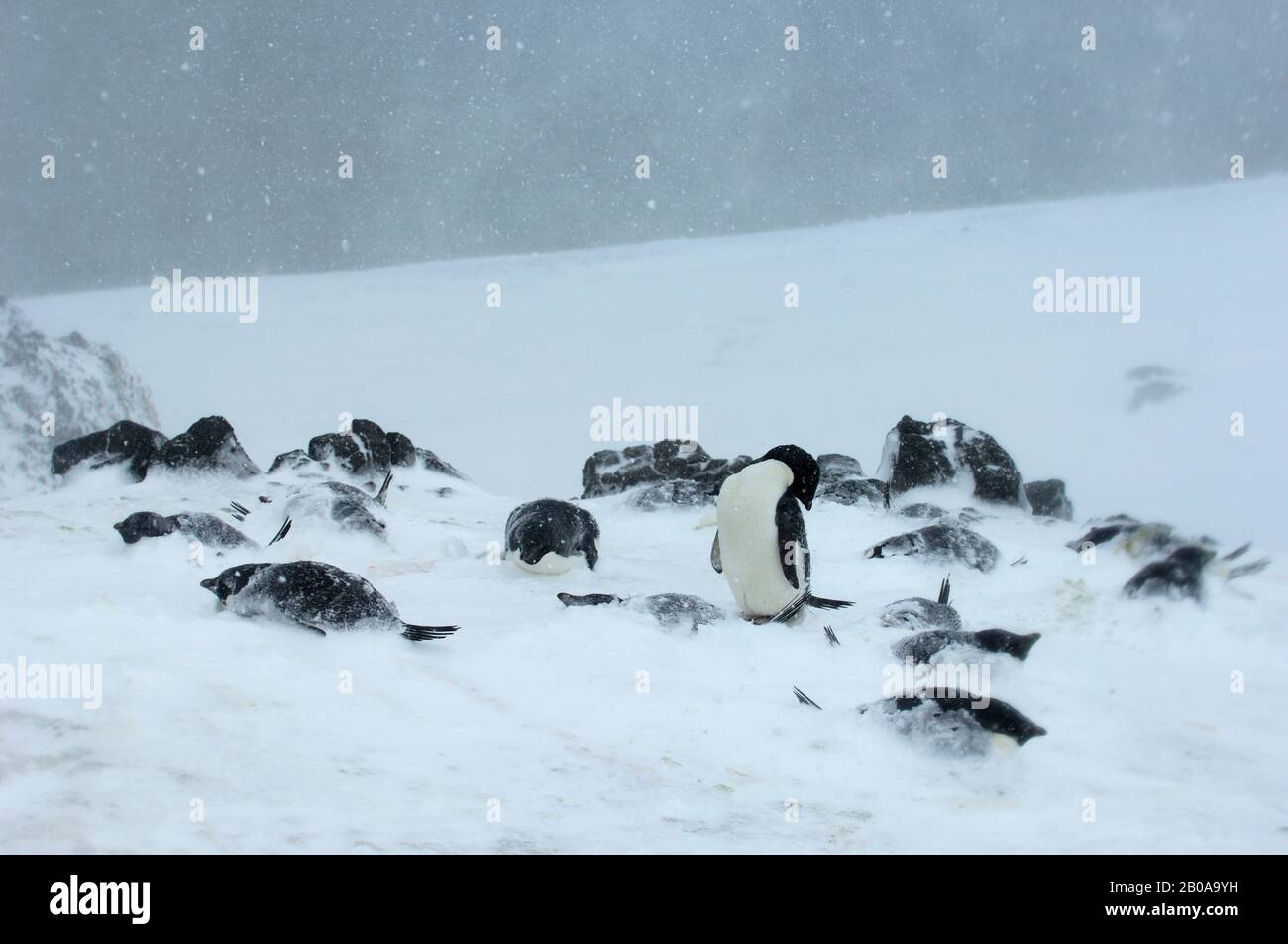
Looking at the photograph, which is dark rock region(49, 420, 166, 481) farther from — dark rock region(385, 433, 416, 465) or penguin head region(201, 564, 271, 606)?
penguin head region(201, 564, 271, 606)

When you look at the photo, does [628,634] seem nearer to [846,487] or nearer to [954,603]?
[954,603]

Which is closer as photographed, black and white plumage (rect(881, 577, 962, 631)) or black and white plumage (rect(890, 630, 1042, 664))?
black and white plumage (rect(890, 630, 1042, 664))

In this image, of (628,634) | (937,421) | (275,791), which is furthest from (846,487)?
(275,791)

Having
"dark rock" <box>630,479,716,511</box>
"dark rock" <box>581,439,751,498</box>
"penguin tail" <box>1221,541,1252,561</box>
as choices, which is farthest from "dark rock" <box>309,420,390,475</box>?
"penguin tail" <box>1221,541,1252,561</box>

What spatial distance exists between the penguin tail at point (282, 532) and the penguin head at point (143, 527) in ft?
2.23

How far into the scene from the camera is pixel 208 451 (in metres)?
7.66

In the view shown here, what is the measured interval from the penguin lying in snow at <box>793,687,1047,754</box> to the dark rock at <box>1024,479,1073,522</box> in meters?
5.84

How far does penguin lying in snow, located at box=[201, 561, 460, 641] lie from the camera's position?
158 inches

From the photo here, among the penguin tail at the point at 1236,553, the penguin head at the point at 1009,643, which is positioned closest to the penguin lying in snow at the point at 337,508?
the penguin head at the point at 1009,643

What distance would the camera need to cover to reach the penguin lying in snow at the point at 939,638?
4055 millimetres

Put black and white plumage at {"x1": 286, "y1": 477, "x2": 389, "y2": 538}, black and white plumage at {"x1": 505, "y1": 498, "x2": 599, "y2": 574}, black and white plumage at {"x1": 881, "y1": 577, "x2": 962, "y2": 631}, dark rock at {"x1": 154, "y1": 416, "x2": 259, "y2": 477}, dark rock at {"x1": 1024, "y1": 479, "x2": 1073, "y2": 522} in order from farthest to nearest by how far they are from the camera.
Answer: dark rock at {"x1": 1024, "y1": 479, "x2": 1073, "y2": 522}, dark rock at {"x1": 154, "y1": 416, "x2": 259, "y2": 477}, black and white plumage at {"x1": 286, "y1": 477, "x2": 389, "y2": 538}, black and white plumage at {"x1": 505, "y1": 498, "x2": 599, "y2": 574}, black and white plumage at {"x1": 881, "y1": 577, "x2": 962, "y2": 631}

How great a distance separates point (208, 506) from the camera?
22.4 ft
